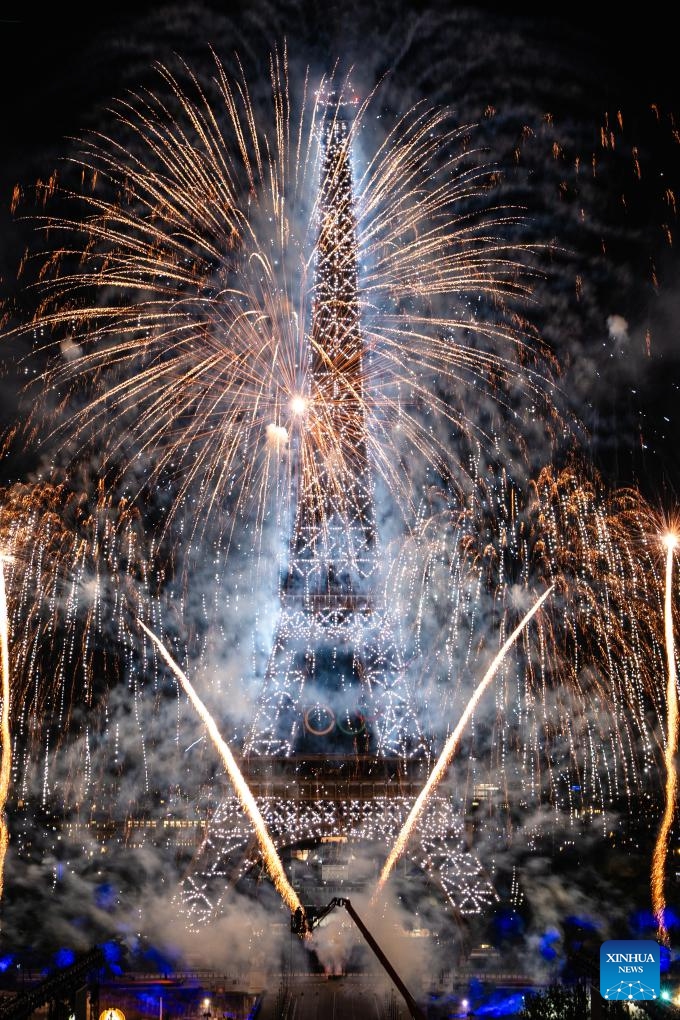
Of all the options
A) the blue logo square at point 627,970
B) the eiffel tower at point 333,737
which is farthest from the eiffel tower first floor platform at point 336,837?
the blue logo square at point 627,970

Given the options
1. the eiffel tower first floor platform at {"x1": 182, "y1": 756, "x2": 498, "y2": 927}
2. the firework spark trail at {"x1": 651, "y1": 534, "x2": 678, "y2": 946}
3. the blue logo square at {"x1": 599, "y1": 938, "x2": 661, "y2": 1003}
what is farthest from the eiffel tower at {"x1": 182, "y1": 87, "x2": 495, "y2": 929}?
the blue logo square at {"x1": 599, "y1": 938, "x2": 661, "y2": 1003}

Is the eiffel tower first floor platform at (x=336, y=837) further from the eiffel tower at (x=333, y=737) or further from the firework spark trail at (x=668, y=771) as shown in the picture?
the firework spark trail at (x=668, y=771)

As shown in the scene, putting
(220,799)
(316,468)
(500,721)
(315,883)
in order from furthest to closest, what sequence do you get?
(220,799) → (500,721) → (315,883) → (316,468)

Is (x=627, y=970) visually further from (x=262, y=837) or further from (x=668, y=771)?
(x=262, y=837)

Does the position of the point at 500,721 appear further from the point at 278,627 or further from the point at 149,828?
the point at 149,828

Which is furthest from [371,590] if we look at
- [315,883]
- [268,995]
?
[268,995]

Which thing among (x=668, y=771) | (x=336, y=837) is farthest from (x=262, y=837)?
(x=668, y=771)
